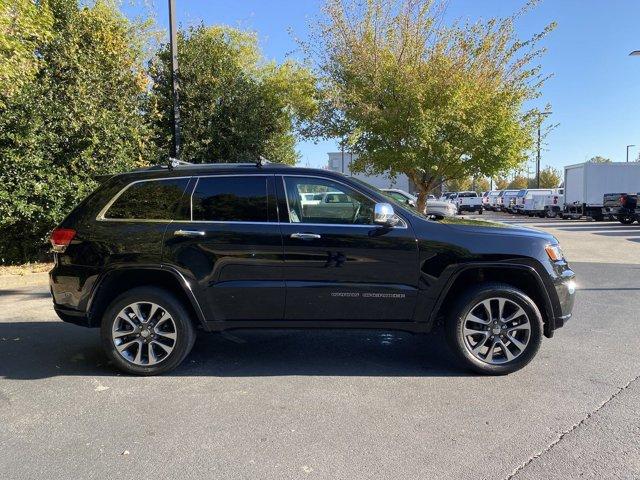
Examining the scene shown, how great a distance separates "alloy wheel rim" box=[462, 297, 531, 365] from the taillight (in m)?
3.56

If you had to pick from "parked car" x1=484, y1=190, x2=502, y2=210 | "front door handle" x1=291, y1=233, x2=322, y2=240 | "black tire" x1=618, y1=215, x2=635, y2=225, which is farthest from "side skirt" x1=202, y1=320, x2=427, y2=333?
"parked car" x1=484, y1=190, x2=502, y2=210

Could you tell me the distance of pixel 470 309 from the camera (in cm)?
471

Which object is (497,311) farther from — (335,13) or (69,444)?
(335,13)

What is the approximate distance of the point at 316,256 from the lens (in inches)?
184

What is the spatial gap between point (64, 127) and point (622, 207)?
937 inches

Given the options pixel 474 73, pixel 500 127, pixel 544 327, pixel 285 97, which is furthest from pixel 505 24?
pixel 544 327

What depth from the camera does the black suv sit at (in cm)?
467

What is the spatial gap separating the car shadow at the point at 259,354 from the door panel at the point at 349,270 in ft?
1.77

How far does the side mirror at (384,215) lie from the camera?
14.9 feet

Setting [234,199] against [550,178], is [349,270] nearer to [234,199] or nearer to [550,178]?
[234,199]

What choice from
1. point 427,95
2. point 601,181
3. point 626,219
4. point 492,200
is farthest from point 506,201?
point 427,95

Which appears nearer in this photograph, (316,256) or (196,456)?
(196,456)

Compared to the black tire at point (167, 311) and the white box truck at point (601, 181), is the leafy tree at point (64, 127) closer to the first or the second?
the black tire at point (167, 311)

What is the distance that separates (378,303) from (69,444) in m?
2.56
